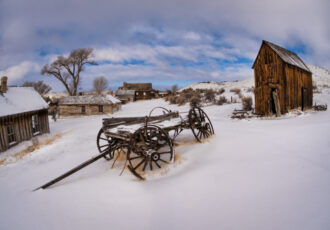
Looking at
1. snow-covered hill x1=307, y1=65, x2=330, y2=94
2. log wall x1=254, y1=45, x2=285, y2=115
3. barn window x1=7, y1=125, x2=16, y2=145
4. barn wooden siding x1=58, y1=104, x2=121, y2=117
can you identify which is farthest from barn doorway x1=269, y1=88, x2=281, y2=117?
barn wooden siding x1=58, y1=104, x2=121, y2=117

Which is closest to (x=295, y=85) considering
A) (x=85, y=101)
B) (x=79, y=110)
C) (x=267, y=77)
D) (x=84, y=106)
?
(x=267, y=77)

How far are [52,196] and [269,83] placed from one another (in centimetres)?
1381

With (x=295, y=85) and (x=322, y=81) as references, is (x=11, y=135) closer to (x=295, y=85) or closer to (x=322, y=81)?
(x=295, y=85)

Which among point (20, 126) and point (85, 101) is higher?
point (85, 101)

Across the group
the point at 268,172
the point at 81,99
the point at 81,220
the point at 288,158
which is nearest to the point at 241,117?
the point at 288,158

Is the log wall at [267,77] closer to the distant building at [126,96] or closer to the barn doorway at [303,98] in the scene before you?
the barn doorway at [303,98]

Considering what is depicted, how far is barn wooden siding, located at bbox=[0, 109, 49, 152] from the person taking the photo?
33.0ft

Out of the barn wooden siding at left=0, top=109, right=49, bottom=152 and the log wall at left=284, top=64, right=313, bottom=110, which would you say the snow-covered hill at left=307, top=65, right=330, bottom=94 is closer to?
the log wall at left=284, top=64, right=313, bottom=110

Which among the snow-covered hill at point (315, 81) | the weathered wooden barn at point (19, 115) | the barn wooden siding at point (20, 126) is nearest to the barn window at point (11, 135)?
the weathered wooden barn at point (19, 115)

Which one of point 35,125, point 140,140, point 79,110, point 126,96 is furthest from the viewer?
point 126,96

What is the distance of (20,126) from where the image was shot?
1151 cm

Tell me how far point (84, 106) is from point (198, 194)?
26439 millimetres

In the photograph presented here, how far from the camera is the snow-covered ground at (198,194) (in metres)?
3.10

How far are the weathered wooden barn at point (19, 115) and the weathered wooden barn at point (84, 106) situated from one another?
11.8m
